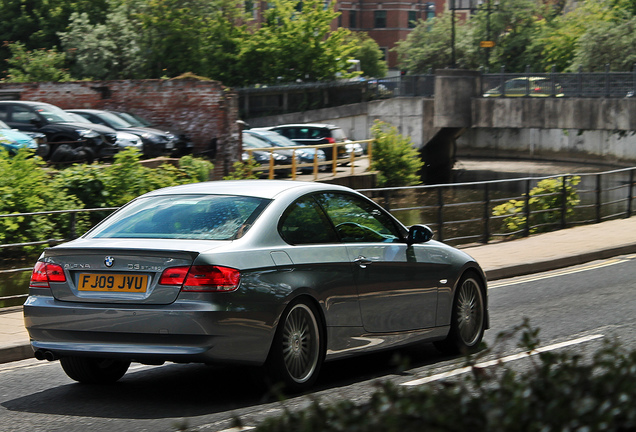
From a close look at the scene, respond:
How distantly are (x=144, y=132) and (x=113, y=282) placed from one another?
74.4 feet

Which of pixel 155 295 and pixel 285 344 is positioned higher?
pixel 155 295

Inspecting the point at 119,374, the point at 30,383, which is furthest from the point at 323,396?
the point at 30,383

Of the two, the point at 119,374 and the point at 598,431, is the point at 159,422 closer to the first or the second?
the point at 119,374

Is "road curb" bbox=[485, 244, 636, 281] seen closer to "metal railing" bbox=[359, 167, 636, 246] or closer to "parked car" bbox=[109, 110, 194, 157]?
"metal railing" bbox=[359, 167, 636, 246]

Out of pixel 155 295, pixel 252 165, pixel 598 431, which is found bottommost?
pixel 252 165

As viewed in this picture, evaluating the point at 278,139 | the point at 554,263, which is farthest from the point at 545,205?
the point at 278,139

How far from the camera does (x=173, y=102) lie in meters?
29.9

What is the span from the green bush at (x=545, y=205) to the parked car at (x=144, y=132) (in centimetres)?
1153

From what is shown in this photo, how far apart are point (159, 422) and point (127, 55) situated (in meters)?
48.7

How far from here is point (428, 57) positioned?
250 feet

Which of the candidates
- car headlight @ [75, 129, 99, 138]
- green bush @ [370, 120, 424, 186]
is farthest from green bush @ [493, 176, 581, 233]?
green bush @ [370, 120, 424, 186]

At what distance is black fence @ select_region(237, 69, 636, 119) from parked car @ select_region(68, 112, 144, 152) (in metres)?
21.3

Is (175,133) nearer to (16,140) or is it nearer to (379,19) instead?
(16,140)

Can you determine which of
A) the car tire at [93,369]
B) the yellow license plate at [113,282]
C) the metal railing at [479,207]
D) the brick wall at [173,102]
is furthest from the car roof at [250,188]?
the brick wall at [173,102]
